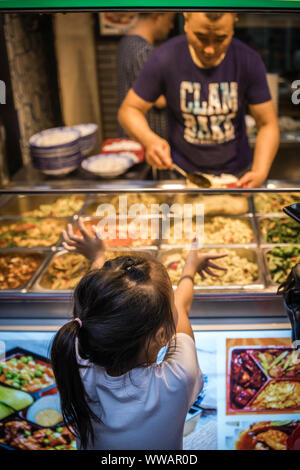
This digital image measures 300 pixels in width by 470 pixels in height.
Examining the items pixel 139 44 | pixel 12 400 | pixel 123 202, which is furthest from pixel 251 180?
pixel 139 44

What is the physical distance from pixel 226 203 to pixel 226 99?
614mm

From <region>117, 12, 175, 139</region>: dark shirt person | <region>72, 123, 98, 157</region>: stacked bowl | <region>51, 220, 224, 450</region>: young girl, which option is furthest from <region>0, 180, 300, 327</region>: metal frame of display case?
<region>117, 12, 175, 139</region>: dark shirt person

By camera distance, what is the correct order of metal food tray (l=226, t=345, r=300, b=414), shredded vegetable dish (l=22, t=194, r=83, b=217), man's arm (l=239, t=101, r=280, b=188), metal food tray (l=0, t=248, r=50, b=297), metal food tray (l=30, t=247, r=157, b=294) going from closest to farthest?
metal food tray (l=226, t=345, r=300, b=414), metal food tray (l=30, t=247, r=157, b=294), metal food tray (l=0, t=248, r=50, b=297), man's arm (l=239, t=101, r=280, b=188), shredded vegetable dish (l=22, t=194, r=83, b=217)

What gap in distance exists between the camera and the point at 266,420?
1874 mm

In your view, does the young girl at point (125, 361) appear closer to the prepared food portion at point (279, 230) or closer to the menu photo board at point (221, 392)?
the menu photo board at point (221, 392)

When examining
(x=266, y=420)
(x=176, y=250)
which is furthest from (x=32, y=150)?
(x=266, y=420)

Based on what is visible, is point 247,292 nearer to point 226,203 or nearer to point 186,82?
point 226,203

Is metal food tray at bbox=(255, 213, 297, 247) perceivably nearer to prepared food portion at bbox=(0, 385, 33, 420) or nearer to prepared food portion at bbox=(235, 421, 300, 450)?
prepared food portion at bbox=(235, 421, 300, 450)

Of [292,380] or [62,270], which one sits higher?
[62,270]

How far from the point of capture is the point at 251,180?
2.30 metres

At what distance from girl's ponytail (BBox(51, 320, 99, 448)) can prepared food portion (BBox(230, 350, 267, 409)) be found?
70 cm

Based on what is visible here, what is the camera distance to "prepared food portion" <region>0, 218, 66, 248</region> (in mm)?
2438

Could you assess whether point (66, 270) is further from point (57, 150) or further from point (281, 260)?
point (281, 260)
